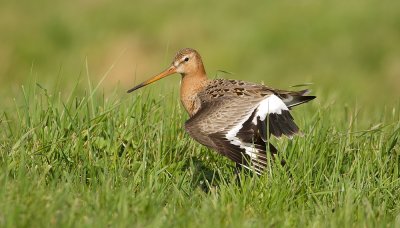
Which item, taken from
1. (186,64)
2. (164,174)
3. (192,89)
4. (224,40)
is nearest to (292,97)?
(192,89)

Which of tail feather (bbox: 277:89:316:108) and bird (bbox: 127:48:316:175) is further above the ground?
tail feather (bbox: 277:89:316:108)

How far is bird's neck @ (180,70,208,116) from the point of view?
6.93 meters

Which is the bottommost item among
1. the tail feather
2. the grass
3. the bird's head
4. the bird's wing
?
the grass

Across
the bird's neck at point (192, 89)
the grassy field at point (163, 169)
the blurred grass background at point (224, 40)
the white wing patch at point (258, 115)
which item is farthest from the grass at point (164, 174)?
the blurred grass background at point (224, 40)

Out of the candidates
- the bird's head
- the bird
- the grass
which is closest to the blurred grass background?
the bird's head

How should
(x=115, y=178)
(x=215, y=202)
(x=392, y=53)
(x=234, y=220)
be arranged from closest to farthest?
(x=234, y=220) → (x=215, y=202) → (x=115, y=178) → (x=392, y=53)

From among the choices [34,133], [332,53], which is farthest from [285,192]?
[332,53]

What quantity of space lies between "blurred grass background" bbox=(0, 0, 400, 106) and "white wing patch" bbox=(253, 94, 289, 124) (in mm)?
6002

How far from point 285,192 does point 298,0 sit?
9352 millimetres

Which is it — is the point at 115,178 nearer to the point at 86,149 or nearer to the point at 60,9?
→ the point at 86,149

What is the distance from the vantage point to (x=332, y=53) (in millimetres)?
13328

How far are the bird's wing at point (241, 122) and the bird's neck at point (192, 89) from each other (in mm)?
139

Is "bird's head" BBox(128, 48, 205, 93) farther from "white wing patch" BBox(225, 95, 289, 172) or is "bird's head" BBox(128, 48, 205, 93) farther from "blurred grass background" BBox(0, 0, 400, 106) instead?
"blurred grass background" BBox(0, 0, 400, 106)

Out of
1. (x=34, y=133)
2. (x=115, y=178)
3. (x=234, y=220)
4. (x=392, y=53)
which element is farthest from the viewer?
(x=392, y=53)
